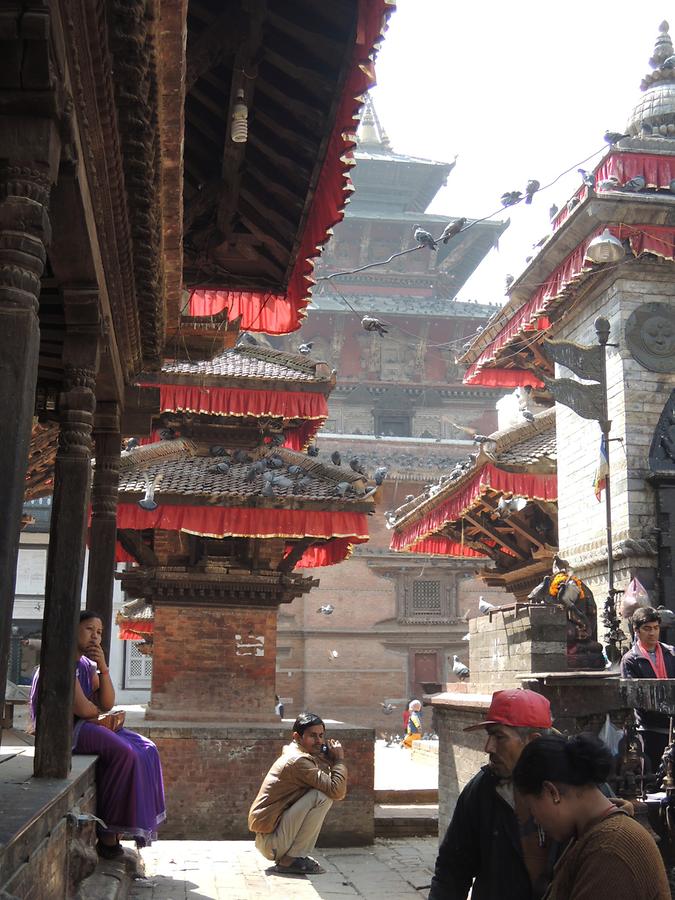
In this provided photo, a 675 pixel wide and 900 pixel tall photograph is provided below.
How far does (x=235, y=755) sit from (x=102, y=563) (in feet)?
17.9

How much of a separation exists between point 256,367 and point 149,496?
11.6ft

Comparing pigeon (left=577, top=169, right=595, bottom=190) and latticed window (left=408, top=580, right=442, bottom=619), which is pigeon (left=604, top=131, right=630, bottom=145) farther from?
latticed window (left=408, top=580, right=442, bottom=619)

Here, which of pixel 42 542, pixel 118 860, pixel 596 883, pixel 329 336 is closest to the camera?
pixel 596 883

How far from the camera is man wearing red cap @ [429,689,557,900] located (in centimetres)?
365

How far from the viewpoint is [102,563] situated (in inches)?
307

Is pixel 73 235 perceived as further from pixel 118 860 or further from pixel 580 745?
pixel 118 860

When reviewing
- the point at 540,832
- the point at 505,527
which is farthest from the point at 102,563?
the point at 505,527

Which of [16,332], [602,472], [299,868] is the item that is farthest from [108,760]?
[602,472]

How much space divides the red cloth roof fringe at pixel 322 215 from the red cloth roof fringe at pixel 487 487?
5964 mm

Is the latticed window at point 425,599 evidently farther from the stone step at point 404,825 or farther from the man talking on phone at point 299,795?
the man talking on phone at point 299,795

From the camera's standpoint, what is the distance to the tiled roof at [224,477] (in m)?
12.9

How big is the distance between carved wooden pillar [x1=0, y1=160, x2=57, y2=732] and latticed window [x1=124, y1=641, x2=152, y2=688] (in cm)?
3127

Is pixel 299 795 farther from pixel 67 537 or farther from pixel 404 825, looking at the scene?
pixel 404 825

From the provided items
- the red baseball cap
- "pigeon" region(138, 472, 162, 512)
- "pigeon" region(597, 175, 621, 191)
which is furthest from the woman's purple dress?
"pigeon" region(597, 175, 621, 191)
